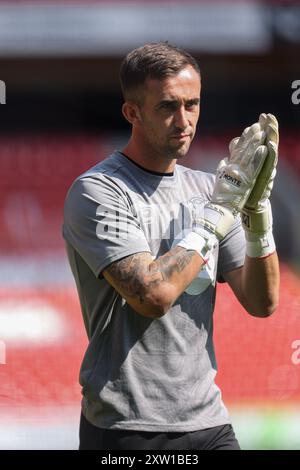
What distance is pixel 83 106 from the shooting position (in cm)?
520

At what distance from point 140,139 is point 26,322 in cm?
162

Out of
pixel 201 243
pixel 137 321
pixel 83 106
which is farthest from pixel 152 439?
pixel 83 106

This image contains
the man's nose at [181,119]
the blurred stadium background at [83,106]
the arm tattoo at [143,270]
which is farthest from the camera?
the blurred stadium background at [83,106]

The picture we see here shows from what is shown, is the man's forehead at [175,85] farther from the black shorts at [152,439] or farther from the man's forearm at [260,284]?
the black shorts at [152,439]

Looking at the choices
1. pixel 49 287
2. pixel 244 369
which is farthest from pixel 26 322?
pixel 244 369

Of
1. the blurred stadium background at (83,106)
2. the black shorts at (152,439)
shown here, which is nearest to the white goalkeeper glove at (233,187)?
the black shorts at (152,439)

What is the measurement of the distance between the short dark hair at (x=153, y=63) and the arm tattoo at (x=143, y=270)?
0.97 ft

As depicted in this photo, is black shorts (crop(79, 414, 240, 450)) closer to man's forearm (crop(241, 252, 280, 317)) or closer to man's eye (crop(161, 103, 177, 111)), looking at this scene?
man's forearm (crop(241, 252, 280, 317))

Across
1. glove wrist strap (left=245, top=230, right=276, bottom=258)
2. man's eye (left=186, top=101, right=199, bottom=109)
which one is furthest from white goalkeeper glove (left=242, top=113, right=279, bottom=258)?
man's eye (left=186, top=101, right=199, bottom=109)

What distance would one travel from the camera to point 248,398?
2414 mm

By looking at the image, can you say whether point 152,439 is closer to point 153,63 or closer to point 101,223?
point 101,223

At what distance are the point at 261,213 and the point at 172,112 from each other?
8.8 inches

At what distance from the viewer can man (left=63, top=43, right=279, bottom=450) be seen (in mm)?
1286

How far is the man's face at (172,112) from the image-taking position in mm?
1354
